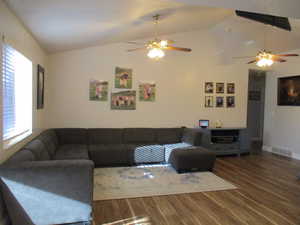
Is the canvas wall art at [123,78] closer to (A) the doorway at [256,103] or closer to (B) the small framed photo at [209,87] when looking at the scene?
(B) the small framed photo at [209,87]

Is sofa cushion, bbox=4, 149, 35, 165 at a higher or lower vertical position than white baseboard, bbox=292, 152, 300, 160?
higher

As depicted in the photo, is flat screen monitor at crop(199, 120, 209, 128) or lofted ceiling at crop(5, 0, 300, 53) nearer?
lofted ceiling at crop(5, 0, 300, 53)

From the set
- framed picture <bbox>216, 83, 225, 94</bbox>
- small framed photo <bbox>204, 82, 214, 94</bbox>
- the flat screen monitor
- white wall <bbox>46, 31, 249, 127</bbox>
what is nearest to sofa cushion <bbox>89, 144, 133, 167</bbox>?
white wall <bbox>46, 31, 249, 127</bbox>

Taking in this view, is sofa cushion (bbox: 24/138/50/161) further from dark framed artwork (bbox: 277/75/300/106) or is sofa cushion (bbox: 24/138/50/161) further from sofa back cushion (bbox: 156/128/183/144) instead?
dark framed artwork (bbox: 277/75/300/106)

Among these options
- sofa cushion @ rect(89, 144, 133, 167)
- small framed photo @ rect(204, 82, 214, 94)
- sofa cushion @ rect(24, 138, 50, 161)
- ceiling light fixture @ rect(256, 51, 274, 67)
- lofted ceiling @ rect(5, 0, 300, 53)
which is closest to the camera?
lofted ceiling @ rect(5, 0, 300, 53)

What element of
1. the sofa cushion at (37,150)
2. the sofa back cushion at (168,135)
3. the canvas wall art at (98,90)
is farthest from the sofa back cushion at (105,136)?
the sofa cushion at (37,150)

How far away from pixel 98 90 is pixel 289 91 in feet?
16.9

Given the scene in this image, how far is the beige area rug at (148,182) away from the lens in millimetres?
3365

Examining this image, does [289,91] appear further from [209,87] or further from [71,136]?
[71,136]

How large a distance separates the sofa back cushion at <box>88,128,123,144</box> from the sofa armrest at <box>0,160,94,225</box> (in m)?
2.52

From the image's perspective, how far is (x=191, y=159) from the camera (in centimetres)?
426

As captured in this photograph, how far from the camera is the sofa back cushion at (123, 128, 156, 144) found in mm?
5201

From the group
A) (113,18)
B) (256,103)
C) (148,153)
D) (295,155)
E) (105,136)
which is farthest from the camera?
(256,103)

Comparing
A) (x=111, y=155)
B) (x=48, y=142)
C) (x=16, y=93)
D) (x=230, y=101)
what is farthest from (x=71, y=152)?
(x=230, y=101)
